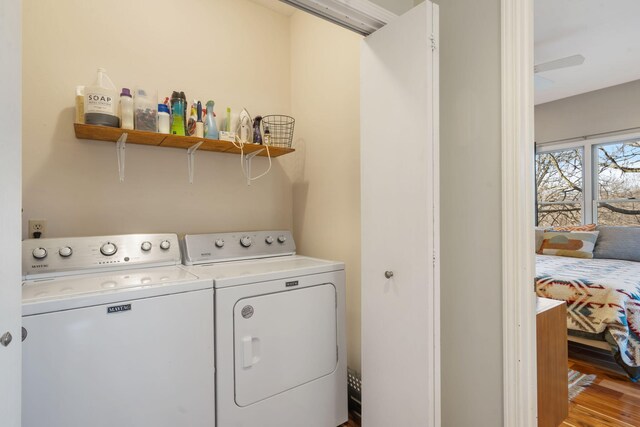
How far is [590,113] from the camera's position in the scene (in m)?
4.51

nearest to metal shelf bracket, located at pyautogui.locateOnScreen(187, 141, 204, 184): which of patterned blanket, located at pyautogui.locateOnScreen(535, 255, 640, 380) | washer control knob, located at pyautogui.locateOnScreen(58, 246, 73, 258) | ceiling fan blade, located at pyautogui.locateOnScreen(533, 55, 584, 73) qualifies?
washer control knob, located at pyautogui.locateOnScreen(58, 246, 73, 258)

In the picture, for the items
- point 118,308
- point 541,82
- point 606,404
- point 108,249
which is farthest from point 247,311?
point 541,82

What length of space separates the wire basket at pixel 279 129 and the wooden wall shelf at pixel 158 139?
0.15 metres

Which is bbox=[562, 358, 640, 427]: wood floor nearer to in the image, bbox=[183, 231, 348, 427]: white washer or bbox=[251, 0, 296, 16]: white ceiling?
bbox=[183, 231, 348, 427]: white washer

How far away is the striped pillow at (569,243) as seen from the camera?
12.3ft

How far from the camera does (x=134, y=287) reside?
1286 millimetres

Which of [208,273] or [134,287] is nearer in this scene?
[134,287]

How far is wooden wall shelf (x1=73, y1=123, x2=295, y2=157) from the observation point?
1.65 metres

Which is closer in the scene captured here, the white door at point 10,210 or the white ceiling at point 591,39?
the white door at point 10,210

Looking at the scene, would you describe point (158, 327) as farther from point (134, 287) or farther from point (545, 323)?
point (545, 323)

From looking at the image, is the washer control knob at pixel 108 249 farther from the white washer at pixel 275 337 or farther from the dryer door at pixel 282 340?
the dryer door at pixel 282 340

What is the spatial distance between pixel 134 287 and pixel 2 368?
518 mm

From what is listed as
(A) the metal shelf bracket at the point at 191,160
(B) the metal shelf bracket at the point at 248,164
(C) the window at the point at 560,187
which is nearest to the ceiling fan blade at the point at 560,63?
(C) the window at the point at 560,187

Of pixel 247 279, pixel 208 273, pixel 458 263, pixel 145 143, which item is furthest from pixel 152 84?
pixel 458 263
